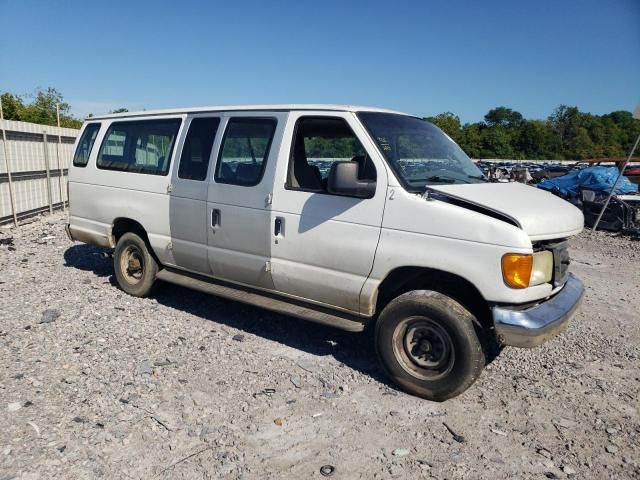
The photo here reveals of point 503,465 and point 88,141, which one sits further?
point 88,141

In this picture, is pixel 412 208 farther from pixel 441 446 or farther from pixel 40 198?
pixel 40 198

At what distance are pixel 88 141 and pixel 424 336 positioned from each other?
503 centimetres

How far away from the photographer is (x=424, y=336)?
3906mm

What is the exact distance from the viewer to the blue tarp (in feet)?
44.6

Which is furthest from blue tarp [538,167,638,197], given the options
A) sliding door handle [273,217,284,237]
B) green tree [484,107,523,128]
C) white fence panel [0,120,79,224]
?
green tree [484,107,523,128]

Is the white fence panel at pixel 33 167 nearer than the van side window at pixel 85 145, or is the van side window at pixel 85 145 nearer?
the van side window at pixel 85 145

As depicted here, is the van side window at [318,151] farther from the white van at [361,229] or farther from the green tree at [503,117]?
the green tree at [503,117]

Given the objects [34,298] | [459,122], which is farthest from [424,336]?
[459,122]

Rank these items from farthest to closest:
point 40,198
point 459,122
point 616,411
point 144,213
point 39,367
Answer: point 459,122
point 40,198
point 144,213
point 39,367
point 616,411

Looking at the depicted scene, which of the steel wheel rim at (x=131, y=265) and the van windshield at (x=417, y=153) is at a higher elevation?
the van windshield at (x=417, y=153)

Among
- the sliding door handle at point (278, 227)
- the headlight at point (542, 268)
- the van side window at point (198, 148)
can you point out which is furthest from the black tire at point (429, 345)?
the van side window at point (198, 148)

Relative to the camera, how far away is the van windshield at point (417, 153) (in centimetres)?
405

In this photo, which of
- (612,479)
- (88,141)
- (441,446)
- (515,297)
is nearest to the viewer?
(612,479)

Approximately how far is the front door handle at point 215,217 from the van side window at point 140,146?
899mm
